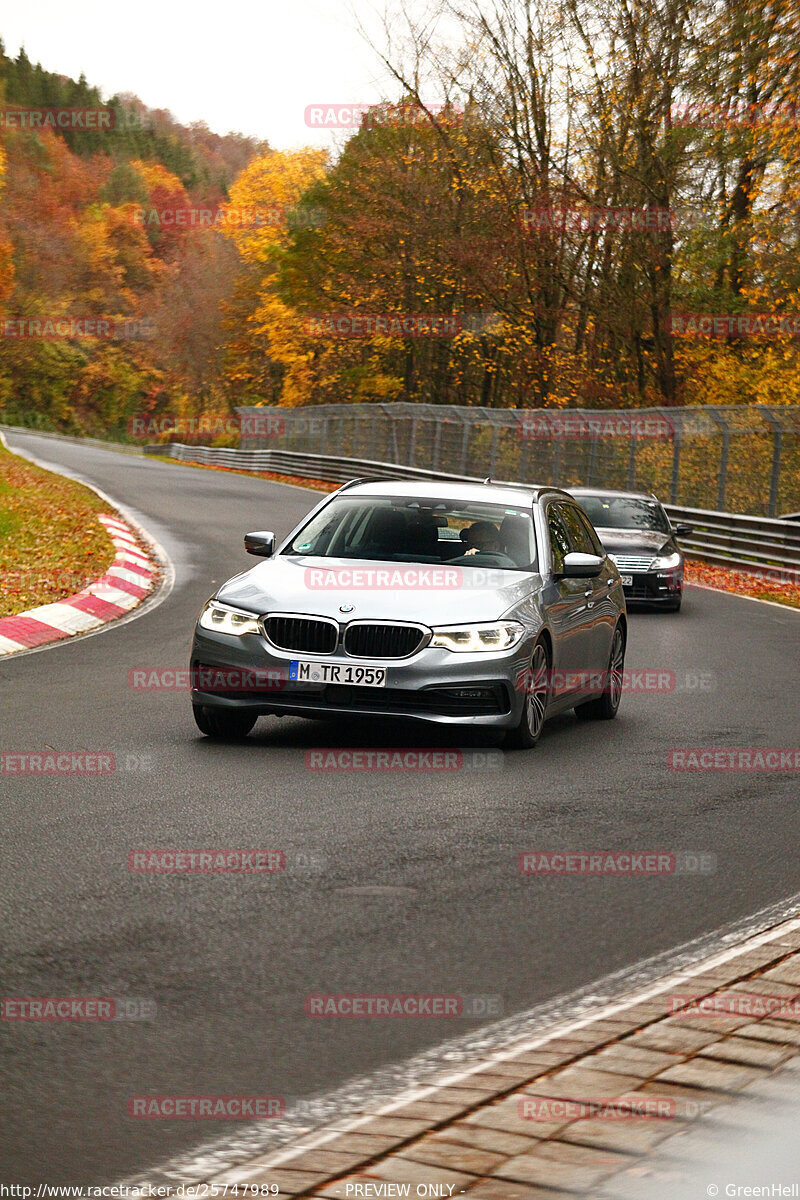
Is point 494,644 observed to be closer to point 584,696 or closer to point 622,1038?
point 584,696

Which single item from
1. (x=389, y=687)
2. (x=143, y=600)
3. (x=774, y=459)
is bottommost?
(x=143, y=600)

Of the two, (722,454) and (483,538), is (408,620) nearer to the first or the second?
(483,538)


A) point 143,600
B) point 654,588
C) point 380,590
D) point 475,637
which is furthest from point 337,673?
point 654,588

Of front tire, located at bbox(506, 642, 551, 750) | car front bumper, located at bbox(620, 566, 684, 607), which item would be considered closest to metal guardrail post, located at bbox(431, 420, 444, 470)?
car front bumper, located at bbox(620, 566, 684, 607)

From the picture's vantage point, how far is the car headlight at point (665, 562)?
828 inches

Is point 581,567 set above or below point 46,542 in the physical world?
above

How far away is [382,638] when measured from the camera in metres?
9.25

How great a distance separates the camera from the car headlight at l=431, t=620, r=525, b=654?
927cm

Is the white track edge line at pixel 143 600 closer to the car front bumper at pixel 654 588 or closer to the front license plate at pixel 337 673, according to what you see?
the front license plate at pixel 337 673

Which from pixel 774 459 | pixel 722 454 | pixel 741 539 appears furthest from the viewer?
pixel 722 454

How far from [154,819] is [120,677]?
516 centimetres

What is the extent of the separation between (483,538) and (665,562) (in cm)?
1093

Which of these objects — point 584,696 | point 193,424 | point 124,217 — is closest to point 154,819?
point 584,696

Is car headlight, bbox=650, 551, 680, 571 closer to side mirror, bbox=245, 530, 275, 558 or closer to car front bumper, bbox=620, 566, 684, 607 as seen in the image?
car front bumper, bbox=620, 566, 684, 607
